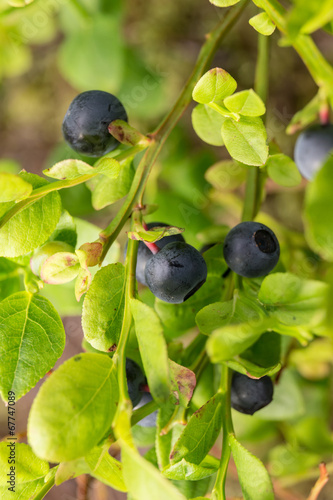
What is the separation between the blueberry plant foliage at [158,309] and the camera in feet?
1.37

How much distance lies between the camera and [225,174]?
0.91m

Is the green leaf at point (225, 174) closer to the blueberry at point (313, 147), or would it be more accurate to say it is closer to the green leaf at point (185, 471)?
the blueberry at point (313, 147)

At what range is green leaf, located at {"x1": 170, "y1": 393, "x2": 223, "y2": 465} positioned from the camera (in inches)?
21.1

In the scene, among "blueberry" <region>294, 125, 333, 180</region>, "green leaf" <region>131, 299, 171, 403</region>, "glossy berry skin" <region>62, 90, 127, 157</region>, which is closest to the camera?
"green leaf" <region>131, 299, 171, 403</region>

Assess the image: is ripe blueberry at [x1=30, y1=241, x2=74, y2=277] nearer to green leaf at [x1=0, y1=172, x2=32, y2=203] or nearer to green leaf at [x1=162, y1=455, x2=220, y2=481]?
green leaf at [x1=0, y1=172, x2=32, y2=203]

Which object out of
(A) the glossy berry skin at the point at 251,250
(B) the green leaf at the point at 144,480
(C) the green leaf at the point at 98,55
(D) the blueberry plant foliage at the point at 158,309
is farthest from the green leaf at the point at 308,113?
(C) the green leaf at the point at 98,55

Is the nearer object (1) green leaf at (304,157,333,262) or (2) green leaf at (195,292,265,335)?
(1) green leaf at (304,157,333,262)

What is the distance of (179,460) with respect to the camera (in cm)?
53

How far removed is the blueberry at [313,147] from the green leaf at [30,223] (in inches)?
21.9

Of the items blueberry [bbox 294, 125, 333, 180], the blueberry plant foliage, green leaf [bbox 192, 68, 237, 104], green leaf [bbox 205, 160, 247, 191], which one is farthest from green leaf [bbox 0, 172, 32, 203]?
blueberry [bbox 294, 125, 333, 180]

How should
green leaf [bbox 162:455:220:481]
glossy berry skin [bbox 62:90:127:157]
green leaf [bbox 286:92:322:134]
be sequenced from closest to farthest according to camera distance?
1. green leaf [bbox 162:455:220:481]
2. glossy berry skin [bbox 62:90:127:157]
3. green leaf [bbox 286:92:322:134]

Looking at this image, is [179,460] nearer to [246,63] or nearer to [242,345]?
[242,345]

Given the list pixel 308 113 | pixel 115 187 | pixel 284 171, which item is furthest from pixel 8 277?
pixel 308 113

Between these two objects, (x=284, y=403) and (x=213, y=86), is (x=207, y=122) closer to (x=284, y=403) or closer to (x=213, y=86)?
(x=213, y=86)
